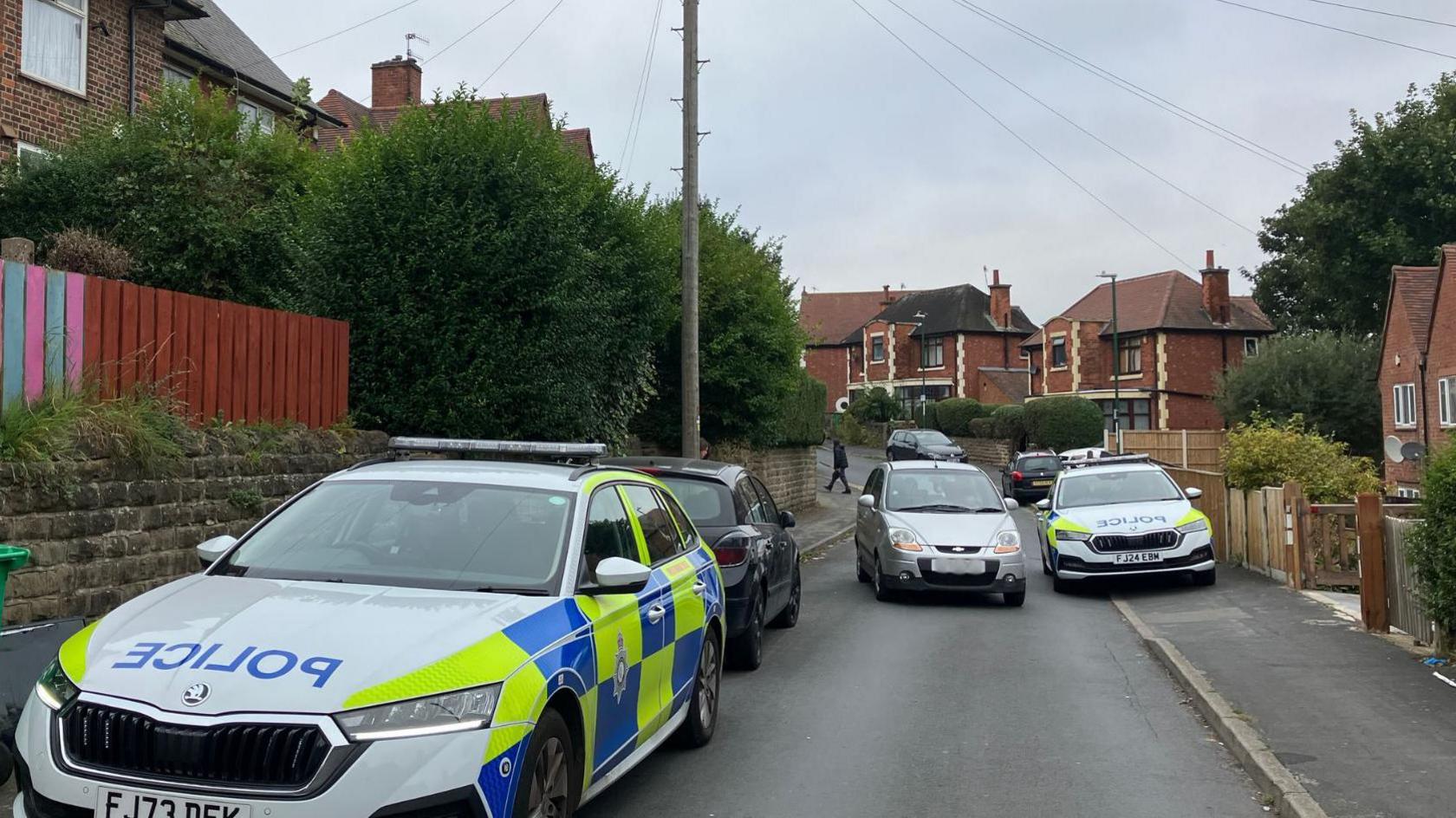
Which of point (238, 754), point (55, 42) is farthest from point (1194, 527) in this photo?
point (55, 42)

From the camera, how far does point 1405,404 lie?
39.4 meters

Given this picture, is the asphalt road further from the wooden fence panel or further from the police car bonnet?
the wooden fence panel

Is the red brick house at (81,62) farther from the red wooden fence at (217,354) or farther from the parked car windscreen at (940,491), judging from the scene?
the parked car windscreen at (940,491)

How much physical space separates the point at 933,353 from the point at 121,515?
70947 millimetres

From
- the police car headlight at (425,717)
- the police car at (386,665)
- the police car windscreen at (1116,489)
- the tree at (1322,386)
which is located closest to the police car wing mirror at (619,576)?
the police car at (386,665)

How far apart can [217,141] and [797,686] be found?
1127 cm

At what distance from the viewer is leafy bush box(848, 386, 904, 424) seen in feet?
238

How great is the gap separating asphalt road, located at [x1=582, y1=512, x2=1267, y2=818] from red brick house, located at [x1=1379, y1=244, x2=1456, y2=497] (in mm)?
26176

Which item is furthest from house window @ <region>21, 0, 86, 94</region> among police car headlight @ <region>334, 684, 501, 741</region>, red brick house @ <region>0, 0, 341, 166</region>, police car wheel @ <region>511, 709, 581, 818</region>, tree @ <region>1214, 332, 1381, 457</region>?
tree @ <region>1214, 332, 1381, 457</region>

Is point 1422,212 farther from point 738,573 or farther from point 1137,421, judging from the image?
point 738,573

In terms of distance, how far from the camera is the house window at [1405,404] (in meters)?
38.8

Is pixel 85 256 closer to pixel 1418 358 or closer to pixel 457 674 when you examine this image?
pixel 457 674

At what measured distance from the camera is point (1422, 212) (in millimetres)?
46875


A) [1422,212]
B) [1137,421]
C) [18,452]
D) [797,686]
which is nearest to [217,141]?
[18,452]
